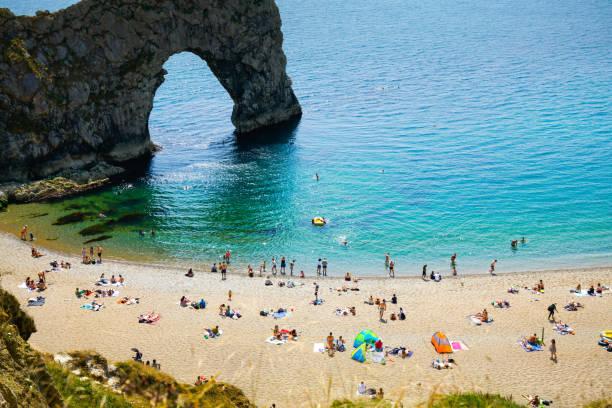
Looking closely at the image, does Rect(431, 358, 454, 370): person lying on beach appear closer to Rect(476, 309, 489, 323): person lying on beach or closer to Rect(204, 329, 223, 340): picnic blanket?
Rect(476, 309, 489, 323): person lying on beach

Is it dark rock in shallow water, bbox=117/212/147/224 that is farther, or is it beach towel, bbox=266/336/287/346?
dark rock in shallow water, bbox=117/212/147/224

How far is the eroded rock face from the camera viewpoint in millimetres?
58469

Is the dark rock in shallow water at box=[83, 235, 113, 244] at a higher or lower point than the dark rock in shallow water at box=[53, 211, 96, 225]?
lower

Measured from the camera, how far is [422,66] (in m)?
118

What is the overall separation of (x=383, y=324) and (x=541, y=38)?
120 metres

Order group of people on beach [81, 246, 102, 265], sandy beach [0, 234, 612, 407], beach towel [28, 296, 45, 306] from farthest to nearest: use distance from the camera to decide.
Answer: group of people on beach [81, 246, 102, 265], beach towel [28, 296, 45, 306], sandy beach [0, 234, 612, 407]

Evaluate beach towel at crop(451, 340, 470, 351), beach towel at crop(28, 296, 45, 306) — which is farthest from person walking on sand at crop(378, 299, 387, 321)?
beach towel at crop(28, 296, 45, 306)

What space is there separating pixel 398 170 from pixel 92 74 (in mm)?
40280

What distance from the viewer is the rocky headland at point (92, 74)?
5847 centimetres

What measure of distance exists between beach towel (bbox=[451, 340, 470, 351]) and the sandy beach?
0.45 m

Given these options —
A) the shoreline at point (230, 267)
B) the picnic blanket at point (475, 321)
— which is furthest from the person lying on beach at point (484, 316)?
the shoreline at point (230, 267)

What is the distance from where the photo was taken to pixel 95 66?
62812mm

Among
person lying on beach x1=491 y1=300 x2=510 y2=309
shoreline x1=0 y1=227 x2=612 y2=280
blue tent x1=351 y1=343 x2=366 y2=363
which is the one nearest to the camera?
blue tent x1=351 y1=343 x2=366 y2=363

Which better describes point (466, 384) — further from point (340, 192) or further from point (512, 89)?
point (512, 89)
